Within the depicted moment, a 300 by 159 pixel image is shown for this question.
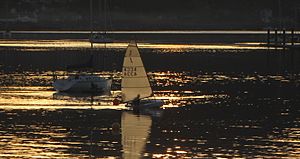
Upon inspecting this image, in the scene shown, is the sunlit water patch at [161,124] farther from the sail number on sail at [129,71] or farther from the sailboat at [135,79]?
the sail number on sail at [129,71]

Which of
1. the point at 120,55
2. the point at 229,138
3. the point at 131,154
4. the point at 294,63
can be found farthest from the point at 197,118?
the point at 120,55

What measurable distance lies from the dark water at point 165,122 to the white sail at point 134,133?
1.5 inches

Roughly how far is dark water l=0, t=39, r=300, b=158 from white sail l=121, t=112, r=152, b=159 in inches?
1.5

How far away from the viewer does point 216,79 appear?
84500 mm

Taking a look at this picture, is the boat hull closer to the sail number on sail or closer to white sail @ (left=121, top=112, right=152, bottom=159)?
the sail number on sail

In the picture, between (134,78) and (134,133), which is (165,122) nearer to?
(134,133)

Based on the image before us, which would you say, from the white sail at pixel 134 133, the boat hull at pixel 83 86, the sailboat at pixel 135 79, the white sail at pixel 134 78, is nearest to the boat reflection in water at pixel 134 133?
the white sail at pixel 134 133

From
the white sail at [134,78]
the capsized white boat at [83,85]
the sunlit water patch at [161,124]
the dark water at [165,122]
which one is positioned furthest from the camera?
the capsized white boat at [83,85]

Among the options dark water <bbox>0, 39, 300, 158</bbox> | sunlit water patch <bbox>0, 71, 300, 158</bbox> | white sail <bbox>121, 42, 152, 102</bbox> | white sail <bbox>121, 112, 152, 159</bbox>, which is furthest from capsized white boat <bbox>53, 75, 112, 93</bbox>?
white sail <bbox>121, 112, 152, 159</bbox>

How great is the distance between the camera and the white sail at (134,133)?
4197cm

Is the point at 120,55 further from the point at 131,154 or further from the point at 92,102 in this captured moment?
the point at 131,154

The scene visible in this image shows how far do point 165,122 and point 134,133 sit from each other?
14.5ft

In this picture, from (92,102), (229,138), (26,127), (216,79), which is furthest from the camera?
(216,79)

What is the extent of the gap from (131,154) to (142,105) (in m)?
15.2
